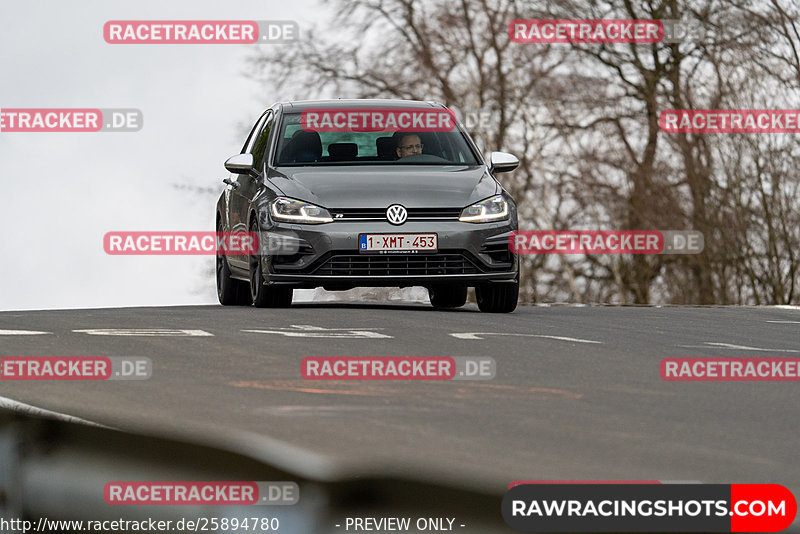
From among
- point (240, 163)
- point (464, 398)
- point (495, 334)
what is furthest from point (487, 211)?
point (464, 398)

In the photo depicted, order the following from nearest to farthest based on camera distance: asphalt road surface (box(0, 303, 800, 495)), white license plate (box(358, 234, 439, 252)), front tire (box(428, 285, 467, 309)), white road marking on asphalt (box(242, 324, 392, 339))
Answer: asphalt road surface (box(0, 303, 800, 495)) → white road marking on asphalt (box(242, 324, 392, 339)) → white license plate (box(358, 234, 439, 252)) → front tire (box(428, 285, 467, 309))

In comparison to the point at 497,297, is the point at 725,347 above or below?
below

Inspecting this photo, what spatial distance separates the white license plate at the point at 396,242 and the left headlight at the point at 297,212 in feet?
1.18

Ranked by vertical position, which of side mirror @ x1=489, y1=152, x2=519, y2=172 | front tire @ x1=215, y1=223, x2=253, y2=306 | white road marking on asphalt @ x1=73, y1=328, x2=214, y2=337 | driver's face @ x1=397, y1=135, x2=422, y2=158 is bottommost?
white road marking on asphalt @ x1=73, y1=328, x2=214, y2=337

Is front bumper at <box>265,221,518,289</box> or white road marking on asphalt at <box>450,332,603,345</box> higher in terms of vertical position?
front bumper at <box>265,221,518,289</box>

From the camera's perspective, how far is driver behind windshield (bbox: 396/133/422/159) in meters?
13.6

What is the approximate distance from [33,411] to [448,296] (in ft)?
33.4

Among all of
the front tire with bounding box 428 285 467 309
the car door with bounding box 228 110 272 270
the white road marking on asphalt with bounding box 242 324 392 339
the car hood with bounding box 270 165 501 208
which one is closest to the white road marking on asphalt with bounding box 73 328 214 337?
the white road marking on asphalt with bounding box 242 324 392 339

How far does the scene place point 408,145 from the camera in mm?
13711

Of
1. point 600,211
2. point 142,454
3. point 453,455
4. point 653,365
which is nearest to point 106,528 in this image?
point 142,454

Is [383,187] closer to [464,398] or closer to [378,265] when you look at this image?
[378,265]

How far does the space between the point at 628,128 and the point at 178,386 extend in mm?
26207

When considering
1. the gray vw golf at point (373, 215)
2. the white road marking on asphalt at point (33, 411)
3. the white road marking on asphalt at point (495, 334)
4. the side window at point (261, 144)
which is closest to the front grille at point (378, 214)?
the gray vw golf at point (373, 215)

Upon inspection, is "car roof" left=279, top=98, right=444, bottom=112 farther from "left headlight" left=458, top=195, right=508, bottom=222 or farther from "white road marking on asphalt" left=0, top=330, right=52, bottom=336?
"white road marking on asphalt" left=0, top=330, right=52, bottom=336
